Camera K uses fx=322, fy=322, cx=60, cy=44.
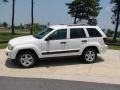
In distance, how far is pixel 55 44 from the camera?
42.8ft

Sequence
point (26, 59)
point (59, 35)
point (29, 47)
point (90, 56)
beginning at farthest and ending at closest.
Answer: point (90, 56)
point (59, 35)
point (26, 59)
point (29, 47)

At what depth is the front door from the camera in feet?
42.5

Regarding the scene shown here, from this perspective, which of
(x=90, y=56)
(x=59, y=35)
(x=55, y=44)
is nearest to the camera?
(x=55, y=44)

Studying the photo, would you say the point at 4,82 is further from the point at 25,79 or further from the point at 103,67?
the point at 103,67

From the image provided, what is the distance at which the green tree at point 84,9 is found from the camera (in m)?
44.8

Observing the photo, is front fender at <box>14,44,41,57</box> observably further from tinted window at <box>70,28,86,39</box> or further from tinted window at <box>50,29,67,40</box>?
tinted window at <box>70,28,86,39</box>

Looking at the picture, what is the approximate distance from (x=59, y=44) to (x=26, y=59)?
148 centimetres

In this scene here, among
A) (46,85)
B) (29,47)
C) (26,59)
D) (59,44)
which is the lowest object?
(46,85)

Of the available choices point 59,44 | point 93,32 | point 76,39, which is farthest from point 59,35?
point 93,32

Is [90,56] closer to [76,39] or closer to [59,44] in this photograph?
[76,39]

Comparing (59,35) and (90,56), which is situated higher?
(59,35)

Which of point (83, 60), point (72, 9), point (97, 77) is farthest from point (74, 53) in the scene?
point (72, 9)

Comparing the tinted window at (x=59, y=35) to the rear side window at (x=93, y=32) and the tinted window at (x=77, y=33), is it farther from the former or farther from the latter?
the rear side window at (x=93, y=32)

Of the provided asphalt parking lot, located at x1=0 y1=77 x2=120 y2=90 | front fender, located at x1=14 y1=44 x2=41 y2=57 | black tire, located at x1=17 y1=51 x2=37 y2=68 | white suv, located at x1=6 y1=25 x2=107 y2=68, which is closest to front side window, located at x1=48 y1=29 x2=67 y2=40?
white suv, located at x1=6 y1=25 x2=107 y2=68
